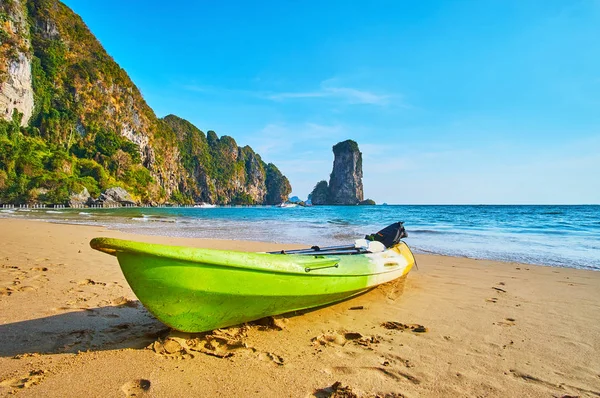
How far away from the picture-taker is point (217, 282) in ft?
9.02

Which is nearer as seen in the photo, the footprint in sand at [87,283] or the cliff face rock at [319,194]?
the footprint in sand at [87,283]

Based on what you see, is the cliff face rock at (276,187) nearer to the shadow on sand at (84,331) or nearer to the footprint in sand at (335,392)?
the shadow on sand at (84,331)

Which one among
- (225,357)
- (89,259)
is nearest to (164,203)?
(89,259)

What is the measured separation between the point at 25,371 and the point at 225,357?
1457mm

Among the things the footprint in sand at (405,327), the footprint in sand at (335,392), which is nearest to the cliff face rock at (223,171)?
the footprint in sand at (405,327)

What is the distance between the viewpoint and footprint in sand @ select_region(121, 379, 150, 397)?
7.04 ft

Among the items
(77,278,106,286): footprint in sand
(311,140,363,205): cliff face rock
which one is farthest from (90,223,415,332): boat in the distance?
(311,140,363,205): cliff face rock

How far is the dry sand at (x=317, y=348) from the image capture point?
7.49 feet

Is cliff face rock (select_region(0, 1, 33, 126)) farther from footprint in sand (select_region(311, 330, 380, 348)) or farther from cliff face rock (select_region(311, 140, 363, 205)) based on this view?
cliff face rock (select_region(311, 140, 363, 205))

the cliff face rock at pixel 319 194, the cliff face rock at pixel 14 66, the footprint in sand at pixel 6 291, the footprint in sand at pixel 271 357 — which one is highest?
the cliff face rock at pixel 14 66

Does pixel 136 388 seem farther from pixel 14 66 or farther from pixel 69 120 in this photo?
pixel 69 120

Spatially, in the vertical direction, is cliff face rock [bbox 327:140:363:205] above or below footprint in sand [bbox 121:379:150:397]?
above

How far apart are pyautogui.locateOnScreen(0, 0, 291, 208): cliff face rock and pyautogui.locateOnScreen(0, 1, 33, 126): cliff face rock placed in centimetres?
17

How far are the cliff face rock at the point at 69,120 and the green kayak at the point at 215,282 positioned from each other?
5930 cm
